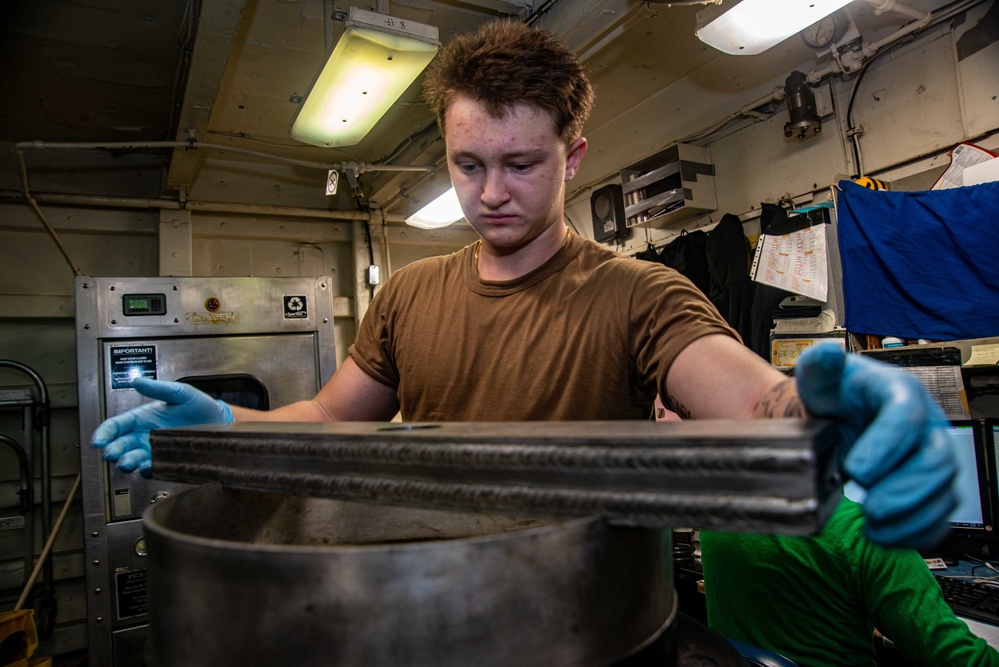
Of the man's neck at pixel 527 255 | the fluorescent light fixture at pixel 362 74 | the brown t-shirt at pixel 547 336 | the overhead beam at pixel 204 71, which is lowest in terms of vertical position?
the brown t-shirt at pixel 547 336

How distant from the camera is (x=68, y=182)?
3996 mm

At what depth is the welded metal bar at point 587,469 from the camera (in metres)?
0.44

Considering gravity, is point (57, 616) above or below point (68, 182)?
below

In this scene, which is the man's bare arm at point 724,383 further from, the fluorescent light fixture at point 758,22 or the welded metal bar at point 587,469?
the fluorescent light fixture at point 758,22

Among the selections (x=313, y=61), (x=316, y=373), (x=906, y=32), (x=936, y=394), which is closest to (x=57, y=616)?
(x=316, y=373)

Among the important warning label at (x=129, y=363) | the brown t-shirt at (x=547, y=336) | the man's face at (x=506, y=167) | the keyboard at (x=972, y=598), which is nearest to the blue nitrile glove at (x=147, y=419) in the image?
the brown t-shirt at (x=547, y=336)

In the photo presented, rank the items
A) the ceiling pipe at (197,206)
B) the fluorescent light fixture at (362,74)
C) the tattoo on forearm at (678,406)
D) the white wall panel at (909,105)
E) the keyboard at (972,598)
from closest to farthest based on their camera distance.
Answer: the tattoo on forearm at (678,406) < the keyboard at (972,598) < the fluorescent light fixture at (362,74) < the white wall panel at (909,105) < the ceiling pipe at (197,206)

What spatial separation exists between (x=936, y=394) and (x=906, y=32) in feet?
5.17

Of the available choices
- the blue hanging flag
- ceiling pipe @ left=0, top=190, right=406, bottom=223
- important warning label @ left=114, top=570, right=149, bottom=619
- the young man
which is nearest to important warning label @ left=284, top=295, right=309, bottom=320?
important warning label @ left=114, top=570, right=149, bottom=619

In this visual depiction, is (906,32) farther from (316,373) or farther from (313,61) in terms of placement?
(316,373)

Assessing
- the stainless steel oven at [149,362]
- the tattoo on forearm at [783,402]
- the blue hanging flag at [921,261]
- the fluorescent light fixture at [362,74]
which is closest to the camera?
the tattoo on forearm at [783,402]

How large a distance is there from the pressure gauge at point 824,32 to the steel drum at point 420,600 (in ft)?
10.3

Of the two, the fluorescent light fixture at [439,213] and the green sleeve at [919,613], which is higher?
the fluorescent light fixture at [439,213]

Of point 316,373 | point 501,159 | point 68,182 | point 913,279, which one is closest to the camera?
point 501,159
